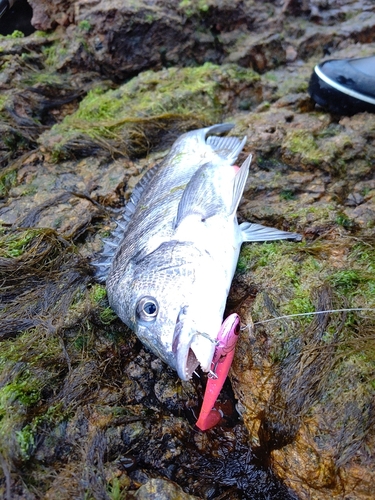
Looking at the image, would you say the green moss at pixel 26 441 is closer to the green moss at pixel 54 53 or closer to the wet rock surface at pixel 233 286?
the wet rock surface at pixel 233 286

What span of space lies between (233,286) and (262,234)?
546mm

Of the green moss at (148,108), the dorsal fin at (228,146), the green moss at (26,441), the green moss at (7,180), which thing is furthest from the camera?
the green moss at (148,108)

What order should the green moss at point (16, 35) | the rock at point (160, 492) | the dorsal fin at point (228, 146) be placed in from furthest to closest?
the green moss at point (16, 35) → the dorsal fin at point (228, 146) → the rock at point (160, 492)

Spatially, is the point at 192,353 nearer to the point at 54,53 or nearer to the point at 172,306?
the point at 172,306

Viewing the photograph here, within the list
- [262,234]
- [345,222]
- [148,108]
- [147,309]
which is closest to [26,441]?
[147,309]

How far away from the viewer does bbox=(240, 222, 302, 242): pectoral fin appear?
379cm

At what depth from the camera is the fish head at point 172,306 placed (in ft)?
9.45

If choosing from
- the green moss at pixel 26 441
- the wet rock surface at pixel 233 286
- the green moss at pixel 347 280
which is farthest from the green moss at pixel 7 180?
the green moss at pixel 347 280

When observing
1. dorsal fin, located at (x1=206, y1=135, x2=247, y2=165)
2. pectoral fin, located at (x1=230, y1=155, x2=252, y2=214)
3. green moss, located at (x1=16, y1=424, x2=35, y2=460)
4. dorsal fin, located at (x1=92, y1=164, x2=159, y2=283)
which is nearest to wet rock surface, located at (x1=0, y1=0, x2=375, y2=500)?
green moss, located at (x1=16, y1=424, x2=35, y2=460)

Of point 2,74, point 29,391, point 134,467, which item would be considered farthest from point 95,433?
point 2,74

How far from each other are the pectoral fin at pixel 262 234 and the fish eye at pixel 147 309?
1.08 meters

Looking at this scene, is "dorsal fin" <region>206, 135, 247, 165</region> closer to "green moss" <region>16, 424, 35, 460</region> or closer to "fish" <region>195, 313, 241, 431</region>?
"fish" <region>195, 313, 241, 431</region>

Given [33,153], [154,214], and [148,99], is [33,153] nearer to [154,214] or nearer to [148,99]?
[148,99]

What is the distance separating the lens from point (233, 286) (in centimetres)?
362
